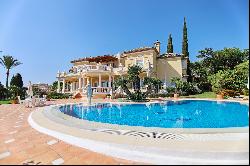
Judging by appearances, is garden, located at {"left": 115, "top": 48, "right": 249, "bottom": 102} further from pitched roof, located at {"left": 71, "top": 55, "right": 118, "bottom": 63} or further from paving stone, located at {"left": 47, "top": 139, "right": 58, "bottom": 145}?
paving stone, located at {"left": 47, "top": 139, "right": 58, "bottom": 145}

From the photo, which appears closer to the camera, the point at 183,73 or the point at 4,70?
the point at 183,73

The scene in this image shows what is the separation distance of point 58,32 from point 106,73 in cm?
2218

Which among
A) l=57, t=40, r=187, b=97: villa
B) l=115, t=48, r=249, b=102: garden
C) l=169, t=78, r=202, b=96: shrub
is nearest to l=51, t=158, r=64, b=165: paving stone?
l=115, t=48, r=249, b=102: garden

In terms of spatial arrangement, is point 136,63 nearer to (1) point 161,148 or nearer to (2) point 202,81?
(2) point 202,81

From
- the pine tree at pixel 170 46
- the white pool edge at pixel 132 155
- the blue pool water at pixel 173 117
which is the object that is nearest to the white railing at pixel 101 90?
the blue pool water at pixel 173 117

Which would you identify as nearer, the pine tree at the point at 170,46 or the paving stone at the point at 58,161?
the paving stone at the point at 58,161

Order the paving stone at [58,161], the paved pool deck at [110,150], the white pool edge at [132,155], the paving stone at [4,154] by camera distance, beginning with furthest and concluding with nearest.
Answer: the paving stone at [4,154] → the paving stone at [58,161] → the paved pool deck at [110,150] → the white pool edge at [132,155]

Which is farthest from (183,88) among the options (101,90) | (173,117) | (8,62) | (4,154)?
(8,62)

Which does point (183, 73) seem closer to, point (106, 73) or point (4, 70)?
point (106, 73)

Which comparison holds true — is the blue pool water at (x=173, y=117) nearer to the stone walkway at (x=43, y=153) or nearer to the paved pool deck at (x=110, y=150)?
the paved pool deck at (x=110, y=150)

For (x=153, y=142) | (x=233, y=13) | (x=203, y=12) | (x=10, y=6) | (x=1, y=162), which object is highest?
(x=10, y=6)

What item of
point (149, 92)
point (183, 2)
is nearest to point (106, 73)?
point (149, 92)

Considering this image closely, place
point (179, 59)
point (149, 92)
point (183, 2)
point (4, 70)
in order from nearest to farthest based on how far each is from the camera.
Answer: point (183, 2)
point (149, 92)
point (179, 59)
point (4, 70)

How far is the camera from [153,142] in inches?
207
